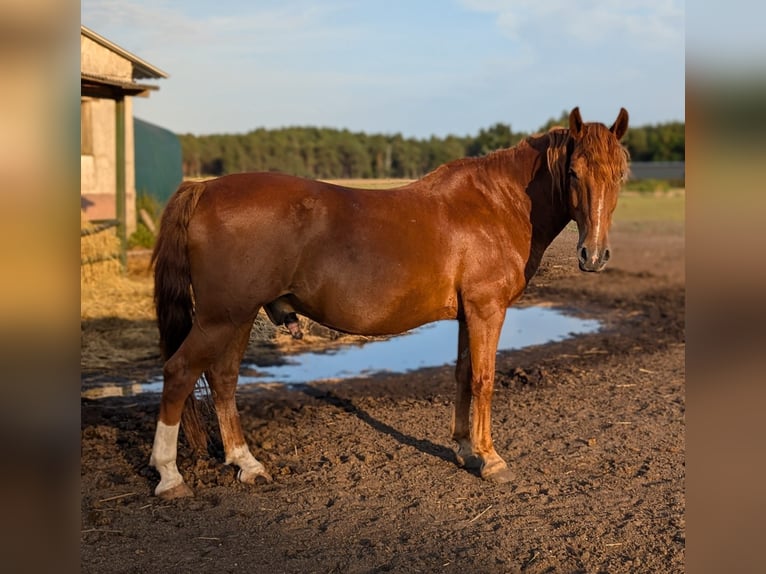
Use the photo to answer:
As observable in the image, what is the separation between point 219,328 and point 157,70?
1115 centimetres

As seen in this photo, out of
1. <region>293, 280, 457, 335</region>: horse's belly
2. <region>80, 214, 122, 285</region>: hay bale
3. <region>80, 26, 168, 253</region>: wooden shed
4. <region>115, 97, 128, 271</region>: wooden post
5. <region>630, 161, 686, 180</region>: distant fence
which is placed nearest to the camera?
<region>293, 280, 457, 335</region>: horse's belly

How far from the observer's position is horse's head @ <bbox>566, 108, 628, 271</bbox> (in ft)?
12.6

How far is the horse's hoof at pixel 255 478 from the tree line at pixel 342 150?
104 ft

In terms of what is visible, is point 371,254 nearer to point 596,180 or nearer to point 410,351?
point 596,180

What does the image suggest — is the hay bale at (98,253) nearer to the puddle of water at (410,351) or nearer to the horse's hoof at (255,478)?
the puddle of water at (410,351)

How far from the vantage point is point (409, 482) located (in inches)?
172

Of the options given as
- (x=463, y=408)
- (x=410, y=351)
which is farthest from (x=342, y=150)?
(x=463, y=408)

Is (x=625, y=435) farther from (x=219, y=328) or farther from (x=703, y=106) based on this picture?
(x=703, y=106)

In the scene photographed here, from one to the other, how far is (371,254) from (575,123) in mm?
1376

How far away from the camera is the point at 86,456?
15.5 feet

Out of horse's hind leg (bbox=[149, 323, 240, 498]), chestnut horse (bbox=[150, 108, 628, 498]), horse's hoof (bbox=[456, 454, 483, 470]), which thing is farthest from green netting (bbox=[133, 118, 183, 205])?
horse's hoof (bbox=[456, 454, 483, 470])

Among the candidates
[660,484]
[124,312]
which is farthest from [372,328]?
[124,312]

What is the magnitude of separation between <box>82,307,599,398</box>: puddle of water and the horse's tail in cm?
249

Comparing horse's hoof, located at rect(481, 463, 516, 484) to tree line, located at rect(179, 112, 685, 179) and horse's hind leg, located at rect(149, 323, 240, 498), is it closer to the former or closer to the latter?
horse's hind leg, located at rect(149, 323, 240, 498)
